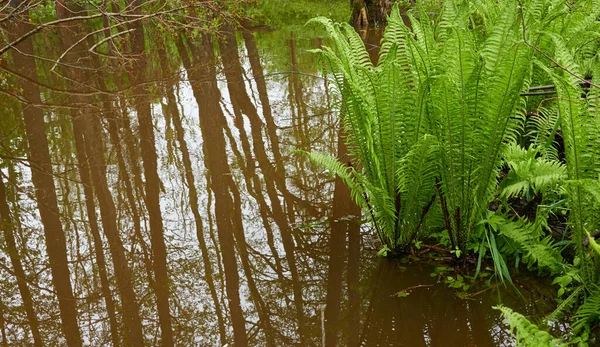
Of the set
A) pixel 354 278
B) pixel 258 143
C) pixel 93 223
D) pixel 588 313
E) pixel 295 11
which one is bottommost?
pixel 588 313

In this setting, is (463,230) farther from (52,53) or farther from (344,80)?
(52,53)

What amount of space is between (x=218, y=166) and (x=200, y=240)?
3.80 feet

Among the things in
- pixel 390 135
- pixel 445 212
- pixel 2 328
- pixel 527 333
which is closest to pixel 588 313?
pixel 527 333

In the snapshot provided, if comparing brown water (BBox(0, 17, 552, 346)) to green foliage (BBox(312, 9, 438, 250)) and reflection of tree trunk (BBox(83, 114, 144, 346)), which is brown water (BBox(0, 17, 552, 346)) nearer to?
reflection of tree trunk (BBox(83, 114, 144, 346))

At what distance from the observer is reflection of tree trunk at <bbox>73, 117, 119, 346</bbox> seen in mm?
2773

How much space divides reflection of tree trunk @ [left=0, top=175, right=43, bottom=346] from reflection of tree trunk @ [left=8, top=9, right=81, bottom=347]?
128 millimetres

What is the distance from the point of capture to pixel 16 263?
11.1 feet

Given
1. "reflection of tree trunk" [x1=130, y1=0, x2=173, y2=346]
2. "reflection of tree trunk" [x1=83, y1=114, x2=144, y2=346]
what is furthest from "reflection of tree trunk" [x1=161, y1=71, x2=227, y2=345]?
"reflection of tree trunk" [x1=83, y1=114, x2=144, y2=346]

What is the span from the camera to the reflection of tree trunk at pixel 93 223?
277 cm

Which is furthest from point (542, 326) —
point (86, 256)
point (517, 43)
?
point (86, 256)

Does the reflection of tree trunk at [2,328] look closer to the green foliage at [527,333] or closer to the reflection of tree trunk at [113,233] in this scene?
the reflection of tree trunk at [113,233]

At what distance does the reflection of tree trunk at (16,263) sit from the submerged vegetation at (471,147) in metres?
1.60

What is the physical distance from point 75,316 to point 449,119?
206 centimetres

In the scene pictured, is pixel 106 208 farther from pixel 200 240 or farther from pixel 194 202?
pixel 200 240
